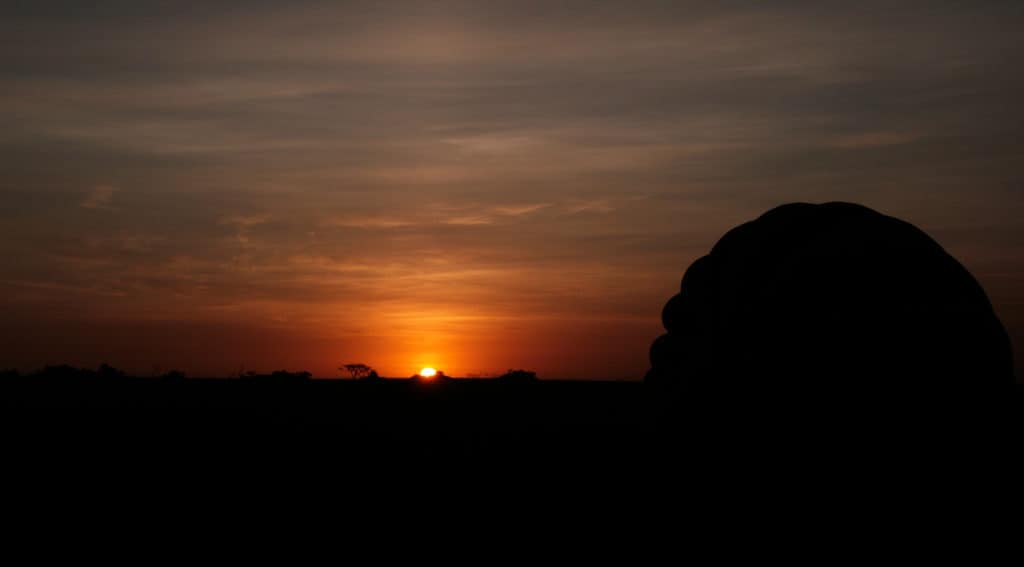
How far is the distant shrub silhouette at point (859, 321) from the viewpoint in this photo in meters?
12.6

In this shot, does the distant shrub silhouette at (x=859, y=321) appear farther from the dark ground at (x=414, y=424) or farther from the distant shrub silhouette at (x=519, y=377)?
the distant shrub silhouette at (x=519, y=377)

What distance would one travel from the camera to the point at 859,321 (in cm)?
1289

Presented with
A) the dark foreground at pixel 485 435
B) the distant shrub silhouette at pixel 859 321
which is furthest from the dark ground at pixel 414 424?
the distant shrub silhouette at pixel 859 321

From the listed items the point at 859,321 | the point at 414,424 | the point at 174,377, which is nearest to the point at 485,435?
the point at 414,424

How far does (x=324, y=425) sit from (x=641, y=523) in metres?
13.8

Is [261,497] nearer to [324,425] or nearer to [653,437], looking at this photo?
[653,437]

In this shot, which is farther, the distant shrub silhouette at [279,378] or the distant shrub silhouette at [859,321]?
the distant shrub silhouette at [279,378]

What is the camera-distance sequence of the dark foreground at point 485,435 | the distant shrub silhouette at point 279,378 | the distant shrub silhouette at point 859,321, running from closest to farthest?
the dark foreground at point 485,435
the distant shrub silhouette at point 859,321
the distant shrub silhouette at point 279,378

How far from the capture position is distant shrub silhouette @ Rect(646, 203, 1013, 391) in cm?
1263

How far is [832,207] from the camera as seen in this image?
52.0ft

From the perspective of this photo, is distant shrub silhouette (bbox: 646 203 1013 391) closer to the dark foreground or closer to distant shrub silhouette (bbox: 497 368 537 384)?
the dark foreground

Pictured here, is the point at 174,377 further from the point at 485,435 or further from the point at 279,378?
the point at 485,435

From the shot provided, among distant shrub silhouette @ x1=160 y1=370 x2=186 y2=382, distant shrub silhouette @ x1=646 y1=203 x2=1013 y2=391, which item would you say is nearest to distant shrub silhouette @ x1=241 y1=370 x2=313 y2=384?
distant shrub silhouette @ x1=160 y1=370 x2=186 y2=382

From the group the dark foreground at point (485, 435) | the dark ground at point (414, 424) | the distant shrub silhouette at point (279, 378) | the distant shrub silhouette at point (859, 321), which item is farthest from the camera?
the distant shrub silhouette at point (279, 378)
